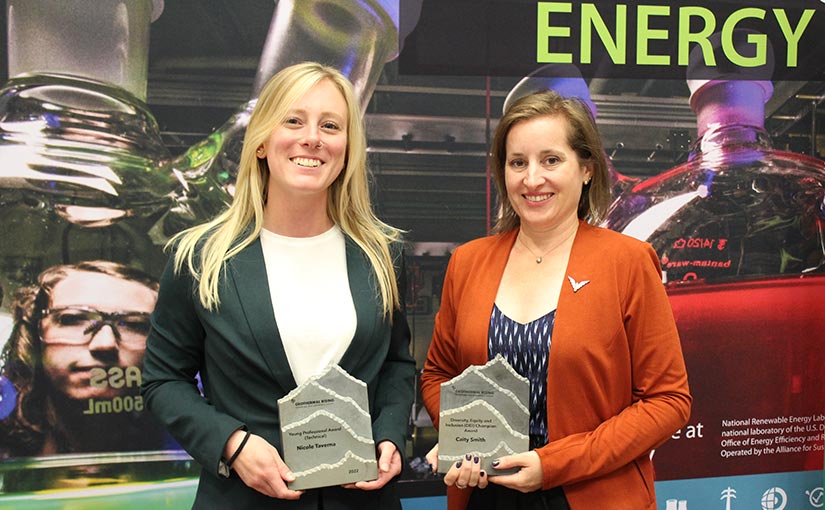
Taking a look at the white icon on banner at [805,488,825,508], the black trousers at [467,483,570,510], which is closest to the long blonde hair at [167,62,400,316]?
the black trousers at [467,483,570,510]

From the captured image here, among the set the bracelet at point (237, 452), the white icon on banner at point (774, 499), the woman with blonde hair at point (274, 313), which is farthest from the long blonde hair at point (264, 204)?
the white icon on banner at point (774, 499)

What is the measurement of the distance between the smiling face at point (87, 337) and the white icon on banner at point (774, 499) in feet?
8.98

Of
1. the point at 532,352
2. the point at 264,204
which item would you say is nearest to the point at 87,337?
the point at 264,204

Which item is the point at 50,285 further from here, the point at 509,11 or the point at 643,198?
the point at 643,198

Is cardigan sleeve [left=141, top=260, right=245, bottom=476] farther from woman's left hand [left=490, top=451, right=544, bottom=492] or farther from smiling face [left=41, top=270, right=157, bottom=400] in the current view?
smiling face [left=41, top=270, right=157, bottom=400]

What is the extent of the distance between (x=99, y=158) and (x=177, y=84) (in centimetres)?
39

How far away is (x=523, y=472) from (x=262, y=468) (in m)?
0.58

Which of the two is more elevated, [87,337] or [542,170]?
[542,170]

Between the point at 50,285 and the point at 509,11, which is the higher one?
the point at 509,11

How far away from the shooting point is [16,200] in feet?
8.02

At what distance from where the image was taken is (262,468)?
4.73 feet

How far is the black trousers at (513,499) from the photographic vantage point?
1612mm

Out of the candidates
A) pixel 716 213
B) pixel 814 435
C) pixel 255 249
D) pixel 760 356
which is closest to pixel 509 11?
pixel 716 213

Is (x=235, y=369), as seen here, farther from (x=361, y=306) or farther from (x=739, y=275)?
(x=739, y=275)
